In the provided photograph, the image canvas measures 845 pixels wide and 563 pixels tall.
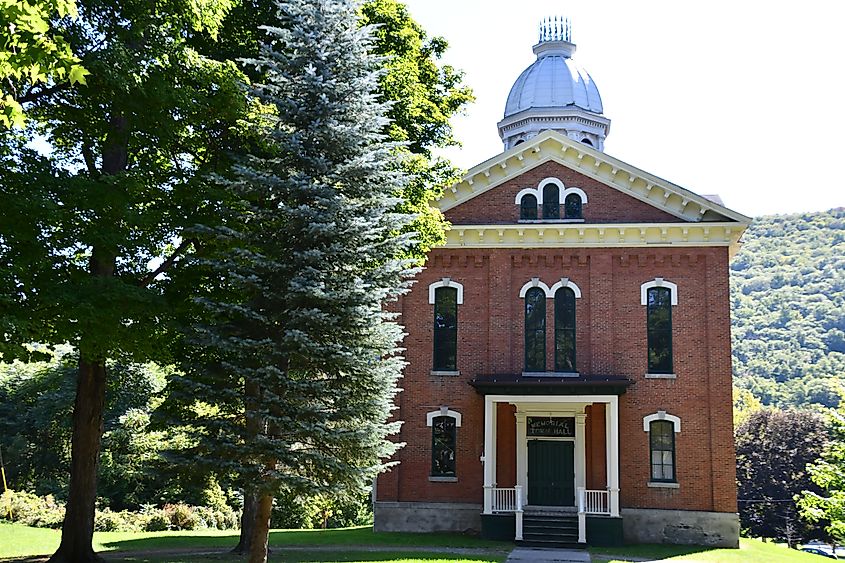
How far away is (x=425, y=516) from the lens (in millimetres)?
27562

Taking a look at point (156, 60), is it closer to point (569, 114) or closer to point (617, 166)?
point (617, 166)

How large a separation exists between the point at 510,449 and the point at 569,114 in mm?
18304

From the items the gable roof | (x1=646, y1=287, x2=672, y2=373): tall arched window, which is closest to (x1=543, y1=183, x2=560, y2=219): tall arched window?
the gable roof

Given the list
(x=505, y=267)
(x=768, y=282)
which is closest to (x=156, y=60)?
(x=505, y=267)

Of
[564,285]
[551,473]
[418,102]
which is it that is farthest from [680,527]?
[418,102]

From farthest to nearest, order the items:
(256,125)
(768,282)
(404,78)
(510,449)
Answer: (768,282) → (510,449) → (404,78) → (256,125)

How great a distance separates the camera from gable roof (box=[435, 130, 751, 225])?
2752 cm

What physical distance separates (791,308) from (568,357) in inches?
4510

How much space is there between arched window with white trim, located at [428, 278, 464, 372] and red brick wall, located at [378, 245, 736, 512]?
0.22 metres

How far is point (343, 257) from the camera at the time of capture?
15156mm

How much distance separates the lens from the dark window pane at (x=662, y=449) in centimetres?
2694

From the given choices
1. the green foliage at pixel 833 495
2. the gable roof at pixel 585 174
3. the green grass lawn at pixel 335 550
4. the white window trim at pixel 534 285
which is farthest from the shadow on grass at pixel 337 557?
the gable roof at pixel 585 174

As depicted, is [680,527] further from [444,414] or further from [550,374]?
[444,414]

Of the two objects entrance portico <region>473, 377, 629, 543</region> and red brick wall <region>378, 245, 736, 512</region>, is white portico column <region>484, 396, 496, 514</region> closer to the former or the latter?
entrance portico <region>473, 377, 629, 543</region>
